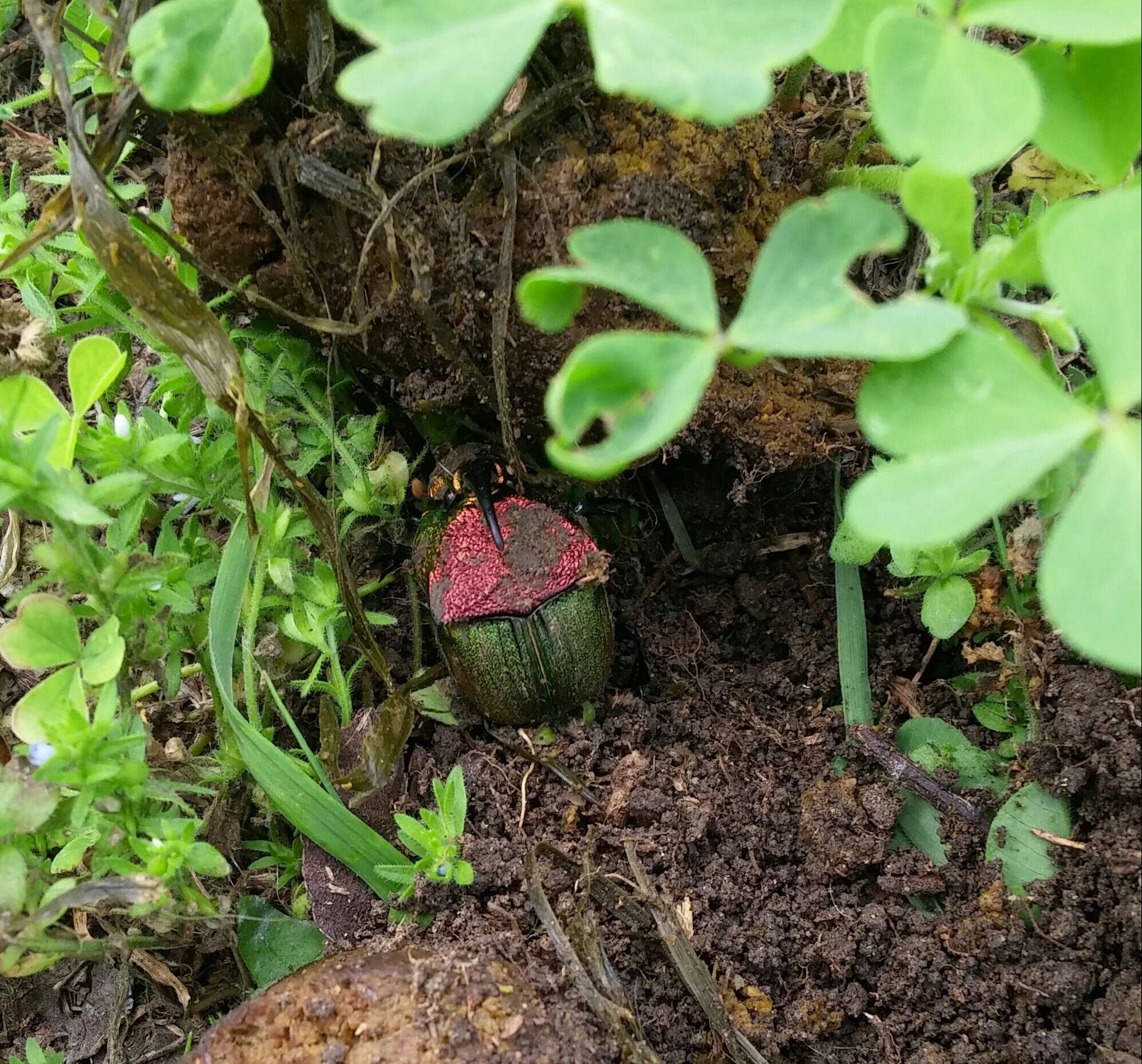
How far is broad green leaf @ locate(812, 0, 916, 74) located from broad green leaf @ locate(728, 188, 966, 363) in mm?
504

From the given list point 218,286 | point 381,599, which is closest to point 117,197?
point 218,286

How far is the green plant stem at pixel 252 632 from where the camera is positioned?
1839mm

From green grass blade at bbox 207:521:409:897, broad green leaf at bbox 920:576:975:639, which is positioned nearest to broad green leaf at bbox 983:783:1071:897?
broad green leaf at bbox 920:576:975:639

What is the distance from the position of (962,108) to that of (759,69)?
280mm

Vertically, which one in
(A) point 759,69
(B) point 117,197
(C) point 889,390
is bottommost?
(C) point 889,390

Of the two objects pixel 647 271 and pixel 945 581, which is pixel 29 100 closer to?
pixel 647 271

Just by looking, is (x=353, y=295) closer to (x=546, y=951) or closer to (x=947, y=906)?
(x=546, y=951)

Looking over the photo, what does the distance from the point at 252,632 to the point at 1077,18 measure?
66.5 inches

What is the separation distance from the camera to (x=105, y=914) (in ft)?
5.94

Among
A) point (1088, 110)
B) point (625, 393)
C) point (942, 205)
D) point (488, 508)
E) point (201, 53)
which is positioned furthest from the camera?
point (488, 508)

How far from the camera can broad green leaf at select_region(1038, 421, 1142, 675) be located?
0.98 metres

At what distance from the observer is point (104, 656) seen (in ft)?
4.98

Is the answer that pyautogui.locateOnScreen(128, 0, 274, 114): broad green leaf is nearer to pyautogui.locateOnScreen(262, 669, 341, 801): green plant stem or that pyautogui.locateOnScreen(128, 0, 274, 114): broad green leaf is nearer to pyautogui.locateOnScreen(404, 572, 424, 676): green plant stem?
pyautogui.locateOnScreen(262, 669, 341, 801): green plant stem

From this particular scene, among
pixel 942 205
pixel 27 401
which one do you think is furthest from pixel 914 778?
pixel 27 401
